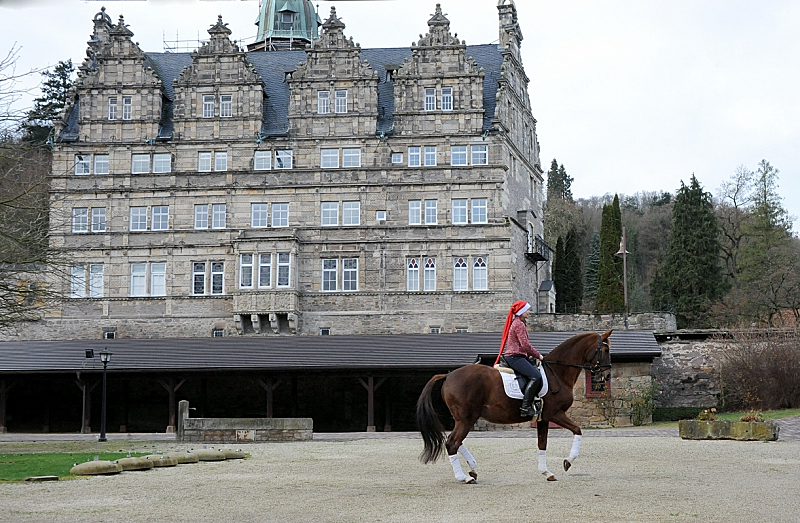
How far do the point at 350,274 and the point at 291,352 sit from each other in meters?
9.15

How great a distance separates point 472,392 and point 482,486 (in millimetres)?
1307

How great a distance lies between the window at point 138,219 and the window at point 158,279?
5.82ft

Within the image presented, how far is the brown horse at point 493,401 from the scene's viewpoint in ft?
40.8

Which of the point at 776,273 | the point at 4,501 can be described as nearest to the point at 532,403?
the point at 4,501

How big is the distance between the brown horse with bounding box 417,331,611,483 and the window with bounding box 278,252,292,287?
2743 centimetres

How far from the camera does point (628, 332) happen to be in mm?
33000

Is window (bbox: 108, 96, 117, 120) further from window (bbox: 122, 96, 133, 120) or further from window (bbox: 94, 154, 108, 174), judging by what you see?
window (bbox: 94, 154, 108, 174)

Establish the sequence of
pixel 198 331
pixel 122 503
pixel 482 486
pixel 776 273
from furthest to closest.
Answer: pixel 776 273 → pixel 198 331 → pixel 482 486 → pixel 122 503

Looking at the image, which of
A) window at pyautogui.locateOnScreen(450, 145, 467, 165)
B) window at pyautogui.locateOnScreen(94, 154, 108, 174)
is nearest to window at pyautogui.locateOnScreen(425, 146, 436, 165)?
window at pyautogui.locateOnScreen(450, 145, 467, 165)

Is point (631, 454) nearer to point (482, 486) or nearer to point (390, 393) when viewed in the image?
point (482, 486)

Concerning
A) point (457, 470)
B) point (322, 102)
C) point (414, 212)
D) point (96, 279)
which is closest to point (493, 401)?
point (457, 470)

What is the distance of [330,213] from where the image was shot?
41438 mm

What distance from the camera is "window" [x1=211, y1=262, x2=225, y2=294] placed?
136 feet

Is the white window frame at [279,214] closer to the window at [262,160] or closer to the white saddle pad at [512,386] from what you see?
the window at [262,160]
